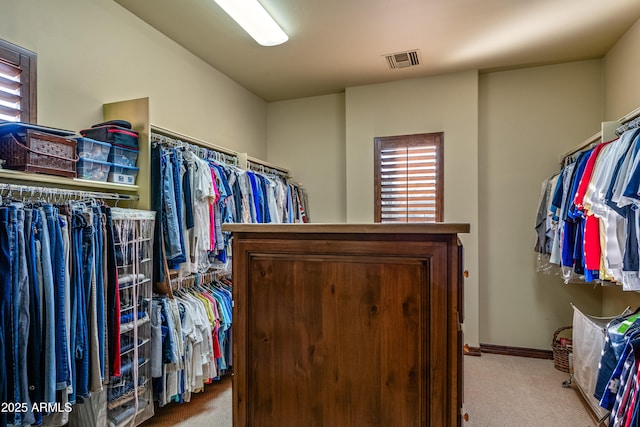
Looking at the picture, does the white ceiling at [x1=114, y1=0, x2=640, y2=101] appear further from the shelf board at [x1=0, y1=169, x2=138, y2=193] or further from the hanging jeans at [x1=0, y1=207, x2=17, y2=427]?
the hanging jeans at [x1=0, y1=207, x2=17, y2=427]

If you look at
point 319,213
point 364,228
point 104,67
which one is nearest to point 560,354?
point 319,213

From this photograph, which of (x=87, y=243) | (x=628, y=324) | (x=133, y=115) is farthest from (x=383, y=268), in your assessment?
(x=133, y=115)

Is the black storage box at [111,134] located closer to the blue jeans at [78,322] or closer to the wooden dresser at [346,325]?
the blue jeans at [78,322]

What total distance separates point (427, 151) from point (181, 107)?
8.17ft

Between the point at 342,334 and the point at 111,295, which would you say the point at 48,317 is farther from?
the point at 342,334

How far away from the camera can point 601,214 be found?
80.2 inches

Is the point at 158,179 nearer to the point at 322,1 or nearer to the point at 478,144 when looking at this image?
the point at 322,1

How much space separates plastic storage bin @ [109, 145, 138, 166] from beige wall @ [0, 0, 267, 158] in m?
0.32

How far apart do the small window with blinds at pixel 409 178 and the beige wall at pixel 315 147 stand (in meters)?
0.56

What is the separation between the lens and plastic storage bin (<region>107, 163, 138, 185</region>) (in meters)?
2.15

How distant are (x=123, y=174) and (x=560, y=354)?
387 centimetres

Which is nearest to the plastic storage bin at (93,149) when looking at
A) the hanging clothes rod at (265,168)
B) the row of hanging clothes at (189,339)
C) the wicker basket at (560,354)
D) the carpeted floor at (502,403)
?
the row of hanging clothes at (189,339)

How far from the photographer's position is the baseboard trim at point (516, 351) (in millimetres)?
3438

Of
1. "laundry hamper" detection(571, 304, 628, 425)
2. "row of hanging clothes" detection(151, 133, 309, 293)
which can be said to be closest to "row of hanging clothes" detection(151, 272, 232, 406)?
"row of hanging clothes" detection(151, 133, 309, 293)
